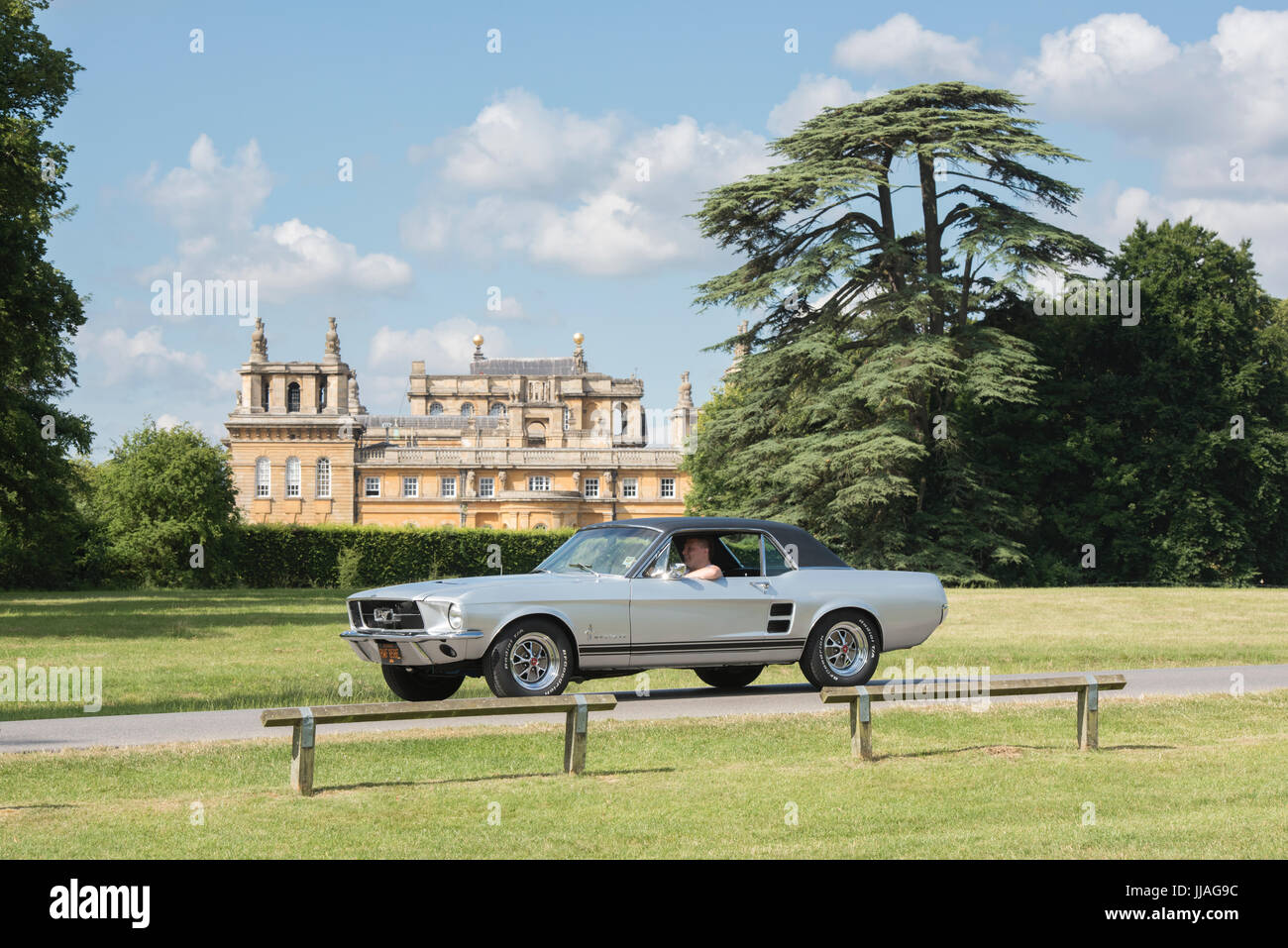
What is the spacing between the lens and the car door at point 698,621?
1330 cm

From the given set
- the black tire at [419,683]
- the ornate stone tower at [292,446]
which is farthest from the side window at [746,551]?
the ornate stone tower at [292,446]

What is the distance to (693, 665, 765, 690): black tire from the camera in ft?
50.7

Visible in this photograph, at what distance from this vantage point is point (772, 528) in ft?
48.1

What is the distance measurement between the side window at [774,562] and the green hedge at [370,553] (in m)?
45.9

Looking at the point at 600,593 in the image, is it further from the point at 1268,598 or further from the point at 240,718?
the point at 1268,598

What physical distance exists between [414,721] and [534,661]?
4.79ft

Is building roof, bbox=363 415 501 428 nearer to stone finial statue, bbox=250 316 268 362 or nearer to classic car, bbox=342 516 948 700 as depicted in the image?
stone finial statue, bbox=250 316 268 362

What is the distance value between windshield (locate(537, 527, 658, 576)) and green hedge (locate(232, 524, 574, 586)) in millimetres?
45637

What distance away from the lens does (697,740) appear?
1141cm

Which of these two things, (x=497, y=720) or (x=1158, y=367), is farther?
(x=1158, y=367)

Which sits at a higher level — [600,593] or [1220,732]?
[600,593]

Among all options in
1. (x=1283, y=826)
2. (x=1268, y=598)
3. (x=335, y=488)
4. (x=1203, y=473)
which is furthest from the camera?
(x=335, y=488)
